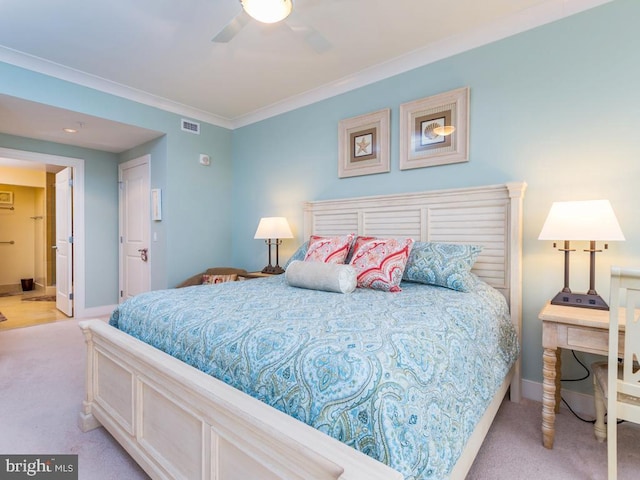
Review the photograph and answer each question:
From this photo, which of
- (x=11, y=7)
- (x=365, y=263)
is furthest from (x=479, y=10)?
(x=11, y=7)

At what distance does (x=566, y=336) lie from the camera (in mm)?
1674

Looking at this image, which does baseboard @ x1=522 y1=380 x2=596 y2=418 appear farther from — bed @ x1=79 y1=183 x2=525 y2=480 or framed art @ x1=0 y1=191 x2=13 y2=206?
framed art @ x1=0 y1=191 x2=13 y2=206

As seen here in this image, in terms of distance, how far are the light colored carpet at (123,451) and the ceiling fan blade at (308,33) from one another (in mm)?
2568

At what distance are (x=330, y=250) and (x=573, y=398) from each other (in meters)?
1.86

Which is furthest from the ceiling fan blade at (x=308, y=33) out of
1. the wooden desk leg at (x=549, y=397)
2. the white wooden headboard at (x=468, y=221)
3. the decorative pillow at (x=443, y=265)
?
the wooden desk leg at (x=549, y=397)

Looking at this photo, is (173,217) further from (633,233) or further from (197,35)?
(633,233)

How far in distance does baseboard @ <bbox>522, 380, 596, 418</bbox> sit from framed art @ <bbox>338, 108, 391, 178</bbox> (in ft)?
6.54

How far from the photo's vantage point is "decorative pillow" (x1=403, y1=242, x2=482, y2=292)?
2.08 meters

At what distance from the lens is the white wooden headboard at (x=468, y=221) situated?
7.41 feet

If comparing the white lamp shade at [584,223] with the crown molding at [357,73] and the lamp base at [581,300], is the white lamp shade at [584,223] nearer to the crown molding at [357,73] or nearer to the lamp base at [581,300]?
the lamp base at [581,300]

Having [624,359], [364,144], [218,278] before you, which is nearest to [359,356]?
[624,359]

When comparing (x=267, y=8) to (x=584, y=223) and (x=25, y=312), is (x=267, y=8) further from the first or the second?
(x=25, y=312)

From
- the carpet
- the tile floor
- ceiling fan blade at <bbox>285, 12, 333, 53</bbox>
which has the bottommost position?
the carpet

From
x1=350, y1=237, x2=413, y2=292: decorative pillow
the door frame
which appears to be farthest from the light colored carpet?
the door frame
